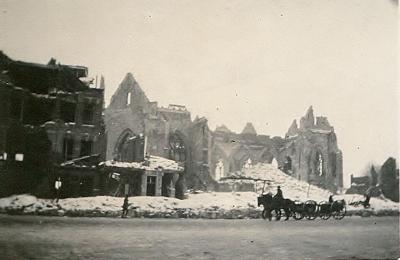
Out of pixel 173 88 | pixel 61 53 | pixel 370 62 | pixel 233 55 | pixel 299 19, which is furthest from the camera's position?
pixel 370 62

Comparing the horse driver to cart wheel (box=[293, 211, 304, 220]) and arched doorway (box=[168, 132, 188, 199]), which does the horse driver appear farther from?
arched doorway (box=[168, 132, 188, 199])

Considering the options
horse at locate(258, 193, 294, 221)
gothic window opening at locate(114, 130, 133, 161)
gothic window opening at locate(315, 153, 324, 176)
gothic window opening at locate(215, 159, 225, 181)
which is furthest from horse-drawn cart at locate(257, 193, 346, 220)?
gothic window opening at locate(114, 130, 133, 161)

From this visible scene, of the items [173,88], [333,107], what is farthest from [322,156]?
[173,88]

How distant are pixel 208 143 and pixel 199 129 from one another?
163 millimetres

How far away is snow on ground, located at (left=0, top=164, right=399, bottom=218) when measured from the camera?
Result: 3.84 metres

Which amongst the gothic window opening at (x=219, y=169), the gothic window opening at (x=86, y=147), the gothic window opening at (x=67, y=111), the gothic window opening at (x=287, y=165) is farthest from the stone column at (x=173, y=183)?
the gothic window opening at (x=287, y=165)

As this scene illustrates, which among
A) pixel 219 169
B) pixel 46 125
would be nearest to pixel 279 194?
pixel 219 169

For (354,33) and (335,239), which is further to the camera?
(354,33)

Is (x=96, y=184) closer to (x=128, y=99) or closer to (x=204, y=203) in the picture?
(x=128, y=99)

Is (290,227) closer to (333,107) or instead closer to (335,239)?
(335,239)

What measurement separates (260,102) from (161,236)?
69.3 inches

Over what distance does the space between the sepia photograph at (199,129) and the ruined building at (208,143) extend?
0.6 inches

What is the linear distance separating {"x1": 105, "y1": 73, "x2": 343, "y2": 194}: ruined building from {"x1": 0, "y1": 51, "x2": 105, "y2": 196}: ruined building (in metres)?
0.21

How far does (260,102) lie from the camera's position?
497cm
